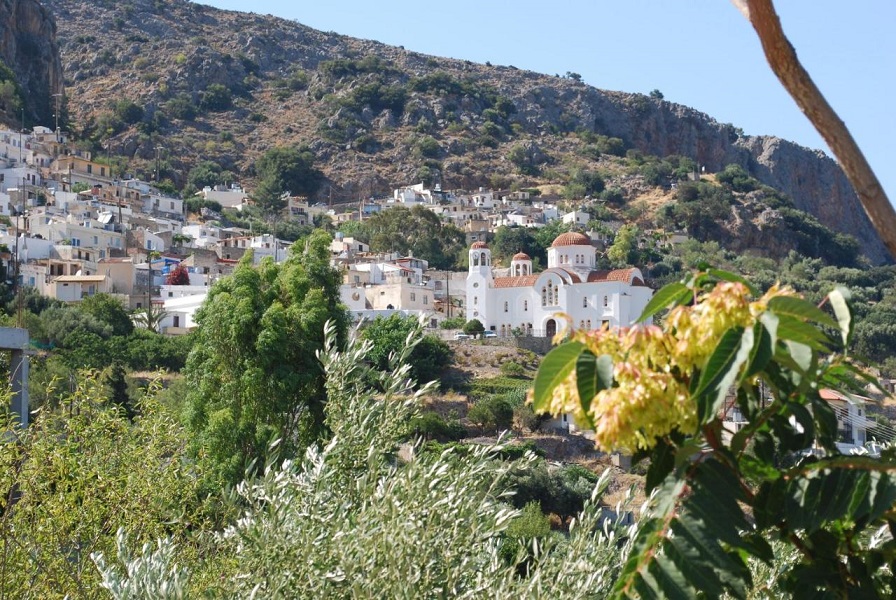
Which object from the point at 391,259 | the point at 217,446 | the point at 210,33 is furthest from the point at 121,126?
the point at 217,446

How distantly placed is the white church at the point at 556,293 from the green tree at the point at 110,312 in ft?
55.3

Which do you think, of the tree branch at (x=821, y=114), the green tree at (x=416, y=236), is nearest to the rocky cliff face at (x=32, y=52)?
the green tree at (x=416, y=236)

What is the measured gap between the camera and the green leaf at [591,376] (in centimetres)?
305

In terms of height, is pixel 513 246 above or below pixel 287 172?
below

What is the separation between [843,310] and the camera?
324cm

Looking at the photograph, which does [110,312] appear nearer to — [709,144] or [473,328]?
[473,328]

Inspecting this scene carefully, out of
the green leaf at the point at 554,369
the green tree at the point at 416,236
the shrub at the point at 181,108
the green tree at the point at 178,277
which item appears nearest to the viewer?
the green leaf at the point at 554,369

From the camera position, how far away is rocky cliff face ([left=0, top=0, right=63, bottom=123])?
99.1m

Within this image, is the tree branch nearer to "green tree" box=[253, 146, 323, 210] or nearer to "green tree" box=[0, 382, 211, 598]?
"green tree" box=[0, 382, 211, 598]

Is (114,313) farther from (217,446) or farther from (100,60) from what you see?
(100,60)

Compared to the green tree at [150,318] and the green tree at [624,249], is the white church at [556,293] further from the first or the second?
the green tree at [624,249]

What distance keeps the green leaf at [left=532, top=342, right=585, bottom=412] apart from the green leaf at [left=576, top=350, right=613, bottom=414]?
1.9 inches

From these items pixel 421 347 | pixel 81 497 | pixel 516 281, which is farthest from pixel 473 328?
pixel 81 497

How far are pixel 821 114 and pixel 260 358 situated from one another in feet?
63.3
